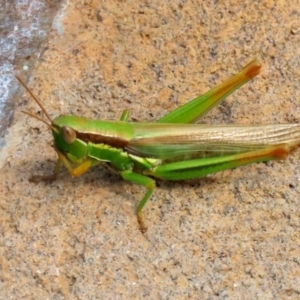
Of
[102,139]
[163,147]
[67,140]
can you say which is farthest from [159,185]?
[67,140]

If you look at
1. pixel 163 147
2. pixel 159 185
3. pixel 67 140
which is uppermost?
pixel 67 140

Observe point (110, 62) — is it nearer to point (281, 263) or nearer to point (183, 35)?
point (183, 35)

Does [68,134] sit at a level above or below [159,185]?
above

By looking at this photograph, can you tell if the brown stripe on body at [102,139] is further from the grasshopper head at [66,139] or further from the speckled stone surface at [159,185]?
the speckled stone surface at [159,185]

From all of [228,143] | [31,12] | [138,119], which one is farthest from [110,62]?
[228,143]

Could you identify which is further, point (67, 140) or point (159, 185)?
point (159, 185)

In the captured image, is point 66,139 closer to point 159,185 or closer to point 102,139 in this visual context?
point 102,139
